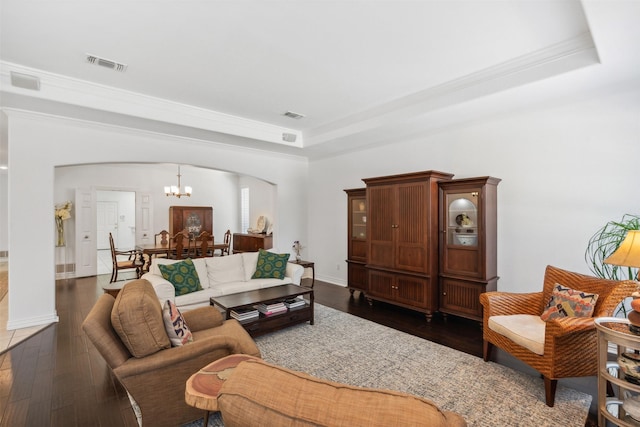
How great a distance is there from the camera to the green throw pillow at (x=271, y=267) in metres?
4.70

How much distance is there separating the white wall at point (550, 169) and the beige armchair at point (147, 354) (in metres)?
3.83

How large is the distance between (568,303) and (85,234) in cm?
903

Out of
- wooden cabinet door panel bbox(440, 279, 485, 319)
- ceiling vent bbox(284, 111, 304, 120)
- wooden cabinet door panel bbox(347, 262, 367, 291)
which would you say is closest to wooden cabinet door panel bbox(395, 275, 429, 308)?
wooden cabinet door panel bbox(440, 279, 485, 319)

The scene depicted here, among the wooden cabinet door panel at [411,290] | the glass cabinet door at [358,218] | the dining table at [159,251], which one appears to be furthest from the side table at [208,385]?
the dining table at [159,251]

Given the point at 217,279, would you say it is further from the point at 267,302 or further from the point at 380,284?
the point at 380,284

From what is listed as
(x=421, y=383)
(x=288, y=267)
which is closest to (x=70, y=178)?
(x=288, y=267)

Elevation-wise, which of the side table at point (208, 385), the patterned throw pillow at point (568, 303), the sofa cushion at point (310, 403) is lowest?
the side table at point (208, 385)

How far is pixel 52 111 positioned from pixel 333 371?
183 inches

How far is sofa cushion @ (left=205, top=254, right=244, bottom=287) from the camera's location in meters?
4.46

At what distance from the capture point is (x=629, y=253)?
2.18 m

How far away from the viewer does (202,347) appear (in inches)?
84.1

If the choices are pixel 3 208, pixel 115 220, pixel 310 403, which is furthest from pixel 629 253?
pixel 115 220

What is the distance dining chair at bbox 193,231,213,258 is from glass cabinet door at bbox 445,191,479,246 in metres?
5.23

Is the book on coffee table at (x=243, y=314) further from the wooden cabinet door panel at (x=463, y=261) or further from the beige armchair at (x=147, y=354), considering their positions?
the wooden cabinet door panel at (x=463, y=261)
